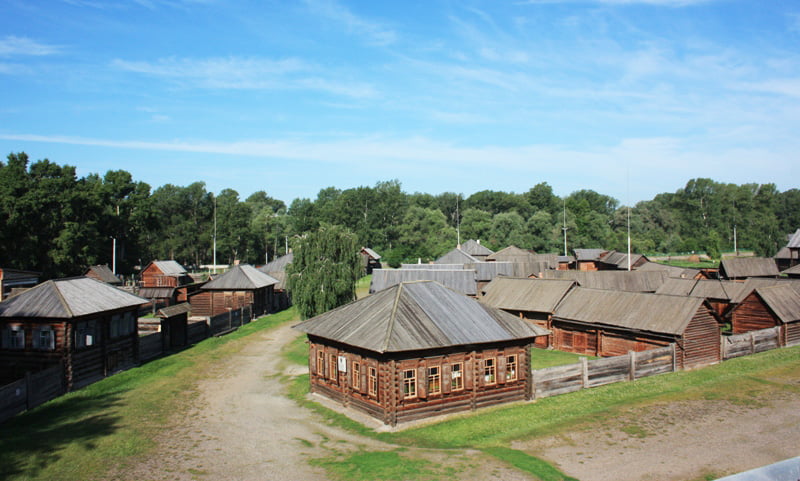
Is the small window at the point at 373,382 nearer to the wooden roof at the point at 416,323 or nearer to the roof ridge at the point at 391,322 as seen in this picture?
the wooden roof at the point at 416,323

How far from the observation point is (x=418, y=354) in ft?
64.6

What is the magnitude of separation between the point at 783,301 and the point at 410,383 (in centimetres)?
2858

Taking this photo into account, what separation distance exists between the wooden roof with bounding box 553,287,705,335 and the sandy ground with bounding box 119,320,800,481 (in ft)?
20.9

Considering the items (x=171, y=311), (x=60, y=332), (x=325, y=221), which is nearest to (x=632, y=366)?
(x=60, y=332)

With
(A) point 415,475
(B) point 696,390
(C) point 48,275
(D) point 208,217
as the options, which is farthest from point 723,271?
(D) point 208,217

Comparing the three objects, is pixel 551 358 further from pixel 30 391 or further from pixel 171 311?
pixel 30 391

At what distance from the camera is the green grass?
29.7m

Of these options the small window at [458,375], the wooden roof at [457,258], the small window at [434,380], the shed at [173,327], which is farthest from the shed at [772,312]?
the shed at [173,327]

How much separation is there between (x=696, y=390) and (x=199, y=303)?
135ft

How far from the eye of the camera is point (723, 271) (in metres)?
61.0

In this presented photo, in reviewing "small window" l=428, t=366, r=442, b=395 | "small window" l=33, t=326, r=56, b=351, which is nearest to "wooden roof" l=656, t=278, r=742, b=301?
"small window" l=428, t=366, r=442, b=395

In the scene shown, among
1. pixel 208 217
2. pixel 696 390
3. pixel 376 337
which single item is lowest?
pixel 696 390

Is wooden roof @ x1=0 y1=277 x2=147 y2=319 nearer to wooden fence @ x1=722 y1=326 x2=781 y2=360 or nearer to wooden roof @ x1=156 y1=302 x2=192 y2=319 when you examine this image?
wooden roof @ x1=156 y1=302 x2=192 y2=319

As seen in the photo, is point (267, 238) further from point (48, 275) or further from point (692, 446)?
point (692, 446)
